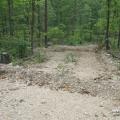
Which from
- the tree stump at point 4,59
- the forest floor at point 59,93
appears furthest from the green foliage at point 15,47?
the forest floor at point 59,93

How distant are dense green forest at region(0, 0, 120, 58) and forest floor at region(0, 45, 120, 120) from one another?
290 inches

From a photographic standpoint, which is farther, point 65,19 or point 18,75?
point 65,19

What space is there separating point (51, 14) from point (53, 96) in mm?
34515

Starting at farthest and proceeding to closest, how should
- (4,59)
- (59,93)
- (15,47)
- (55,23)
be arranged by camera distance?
(55,23)
(15,47)
(4,59)
(59,93)

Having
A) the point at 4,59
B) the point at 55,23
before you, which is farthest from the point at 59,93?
the point at 55,23

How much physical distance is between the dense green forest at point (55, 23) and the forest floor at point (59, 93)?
7373 mm

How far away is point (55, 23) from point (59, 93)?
41126 millimetres

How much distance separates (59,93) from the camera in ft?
42.6

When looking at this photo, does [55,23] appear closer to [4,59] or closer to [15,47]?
[15,47]

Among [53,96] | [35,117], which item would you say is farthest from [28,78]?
[35,117]

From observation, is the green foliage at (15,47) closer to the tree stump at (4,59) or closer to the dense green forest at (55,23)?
the dense green forest at (55,23)

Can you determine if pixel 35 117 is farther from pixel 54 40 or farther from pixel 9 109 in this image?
pixel 54 40

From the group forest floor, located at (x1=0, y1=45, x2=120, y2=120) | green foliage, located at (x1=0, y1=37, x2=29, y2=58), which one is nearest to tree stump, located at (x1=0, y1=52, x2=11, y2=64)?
forest floor, located at (x1=0, y1=45, x2=120, y2=120)

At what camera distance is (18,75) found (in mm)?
16359
